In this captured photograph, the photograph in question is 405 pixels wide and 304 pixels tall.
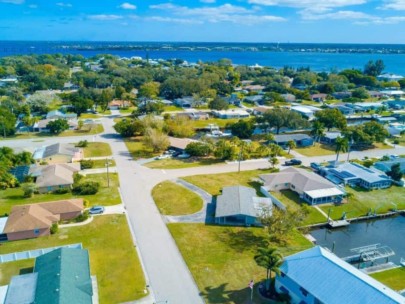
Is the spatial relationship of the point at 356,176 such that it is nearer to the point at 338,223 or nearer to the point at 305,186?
the point at 305,186

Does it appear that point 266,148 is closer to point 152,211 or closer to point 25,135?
point 152,211

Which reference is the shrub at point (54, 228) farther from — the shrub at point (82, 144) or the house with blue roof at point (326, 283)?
the shrub at point (82, 144)

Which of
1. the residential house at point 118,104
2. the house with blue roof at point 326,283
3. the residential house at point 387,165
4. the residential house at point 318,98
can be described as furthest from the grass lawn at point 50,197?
the residential house at point 318,98

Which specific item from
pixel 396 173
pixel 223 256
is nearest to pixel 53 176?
pixel 223 256

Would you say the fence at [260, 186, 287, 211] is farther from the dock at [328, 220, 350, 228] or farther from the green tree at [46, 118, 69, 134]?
the green tree at [46, 118, 69, 134]

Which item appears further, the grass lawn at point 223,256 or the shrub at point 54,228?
the shrub at point 54,228

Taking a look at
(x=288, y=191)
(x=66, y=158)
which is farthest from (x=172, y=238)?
(x=66, y=158)
